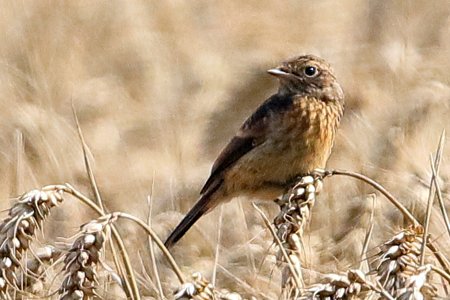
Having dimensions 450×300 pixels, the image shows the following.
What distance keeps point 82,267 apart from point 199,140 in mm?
4295

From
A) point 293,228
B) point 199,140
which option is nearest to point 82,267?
point 293,228

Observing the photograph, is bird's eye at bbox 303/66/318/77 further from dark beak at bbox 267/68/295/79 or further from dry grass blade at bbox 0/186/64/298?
dry grass blade at bbox 0/186/64/298

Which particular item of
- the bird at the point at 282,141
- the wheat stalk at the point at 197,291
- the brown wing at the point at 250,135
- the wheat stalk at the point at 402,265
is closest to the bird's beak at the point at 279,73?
the bird at the point at 282,141

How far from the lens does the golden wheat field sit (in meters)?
3.73

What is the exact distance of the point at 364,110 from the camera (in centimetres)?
660

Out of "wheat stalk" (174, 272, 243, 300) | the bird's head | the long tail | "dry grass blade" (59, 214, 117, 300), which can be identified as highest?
the bird's head

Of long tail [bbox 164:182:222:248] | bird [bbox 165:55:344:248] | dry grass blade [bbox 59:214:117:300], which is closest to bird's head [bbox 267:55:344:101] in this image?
bird [bbox 165:55:344:248]

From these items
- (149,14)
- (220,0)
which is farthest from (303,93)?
(220,0)

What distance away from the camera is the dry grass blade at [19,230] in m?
3.53

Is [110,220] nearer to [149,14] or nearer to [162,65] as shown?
[162,65]

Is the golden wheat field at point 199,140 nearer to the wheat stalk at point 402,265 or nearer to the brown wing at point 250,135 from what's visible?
the wheat stalk at point 402,265

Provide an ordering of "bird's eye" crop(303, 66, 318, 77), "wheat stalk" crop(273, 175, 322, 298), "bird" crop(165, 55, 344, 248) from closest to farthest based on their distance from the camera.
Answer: "wheat stalk" crop(273, 175, 322, 298) < "bird" crop(165, 55, 344, 248) < "bird's eye" crop(303, 66, 318, 77)

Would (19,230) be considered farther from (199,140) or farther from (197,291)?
(199,140)

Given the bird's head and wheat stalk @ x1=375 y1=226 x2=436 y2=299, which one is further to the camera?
the bird's head
